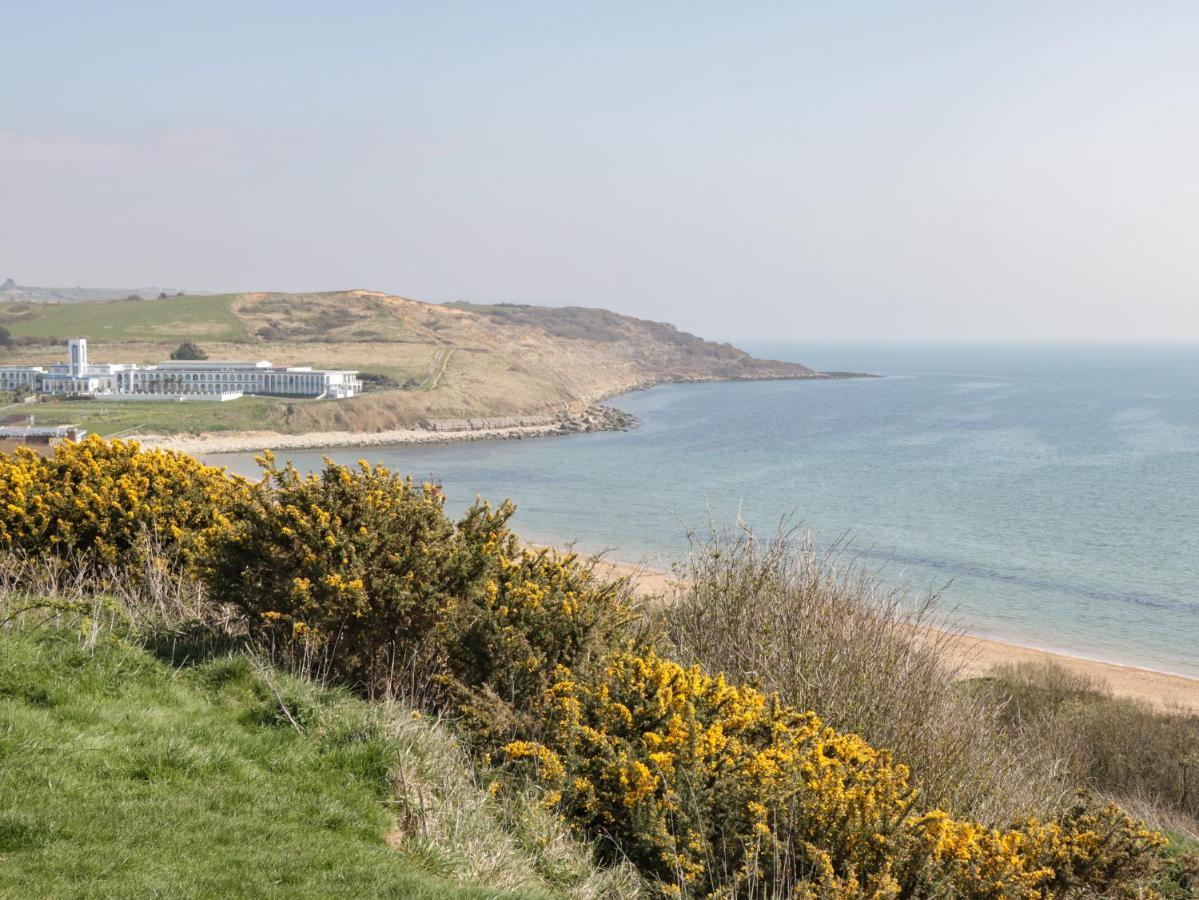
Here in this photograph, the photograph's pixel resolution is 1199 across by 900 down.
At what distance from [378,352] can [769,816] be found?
12169 cm

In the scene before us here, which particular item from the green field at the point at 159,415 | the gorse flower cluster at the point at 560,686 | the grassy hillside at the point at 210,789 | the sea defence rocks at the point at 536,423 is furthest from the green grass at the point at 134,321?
the grassy hillside at the point at 210,789

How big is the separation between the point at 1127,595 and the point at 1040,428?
202ft

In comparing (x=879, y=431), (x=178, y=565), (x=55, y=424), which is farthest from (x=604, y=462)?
(x=178, y=565)

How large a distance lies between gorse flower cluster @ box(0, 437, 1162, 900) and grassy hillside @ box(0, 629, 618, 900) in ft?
2.32

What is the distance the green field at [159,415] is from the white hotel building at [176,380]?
Answer: 4.65 meters

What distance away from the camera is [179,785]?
5.59 meters

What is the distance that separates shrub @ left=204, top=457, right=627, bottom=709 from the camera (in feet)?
25.8

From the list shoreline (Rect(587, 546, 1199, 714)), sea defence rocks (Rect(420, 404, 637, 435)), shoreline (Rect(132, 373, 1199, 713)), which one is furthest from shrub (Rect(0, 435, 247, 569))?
sea defence rocks (Rect(420, 404, 637, 435))

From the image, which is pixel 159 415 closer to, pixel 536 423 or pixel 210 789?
pixel 536 423

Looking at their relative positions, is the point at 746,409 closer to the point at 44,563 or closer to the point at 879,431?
the point at 879,431

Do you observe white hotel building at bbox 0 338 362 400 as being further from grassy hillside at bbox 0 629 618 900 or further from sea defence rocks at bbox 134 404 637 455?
grassy hillside at bbox 0 629 618 900

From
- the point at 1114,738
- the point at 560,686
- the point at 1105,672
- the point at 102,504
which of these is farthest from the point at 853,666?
the point at 1105,672

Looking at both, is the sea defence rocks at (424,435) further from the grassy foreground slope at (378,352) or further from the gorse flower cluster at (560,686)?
the gorse flower cluster at (560,686)

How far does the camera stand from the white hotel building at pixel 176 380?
94.9m
